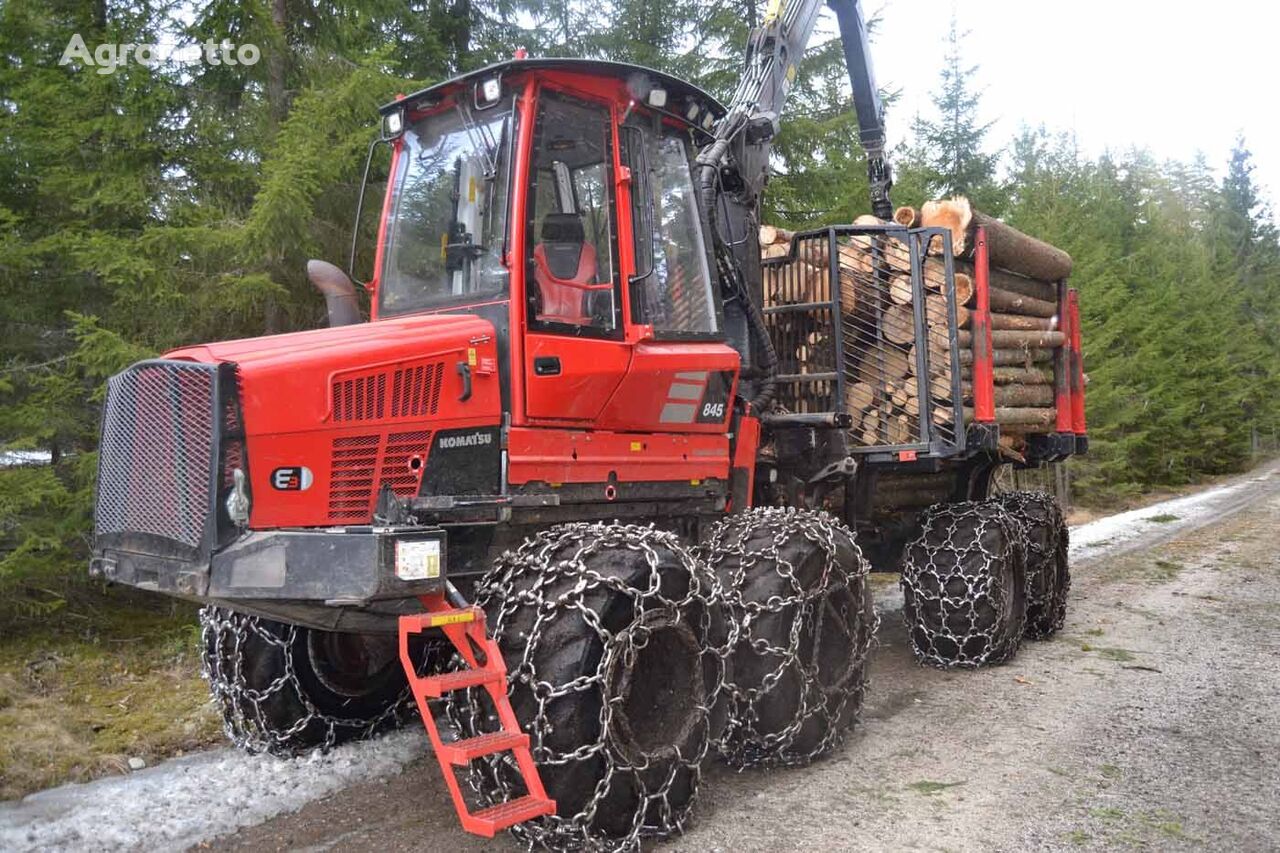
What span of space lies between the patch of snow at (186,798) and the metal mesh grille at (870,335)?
3791 millimetres

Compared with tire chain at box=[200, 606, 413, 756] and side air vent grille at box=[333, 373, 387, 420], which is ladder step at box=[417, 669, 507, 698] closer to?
side air vent grille at box=[333, 373, 387, 420]

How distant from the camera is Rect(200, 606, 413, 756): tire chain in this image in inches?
210

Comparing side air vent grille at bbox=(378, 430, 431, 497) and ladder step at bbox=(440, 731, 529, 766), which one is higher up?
side air vent grille at bbox=(378, 430, 431, 497)

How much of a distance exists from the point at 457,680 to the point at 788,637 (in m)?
2.07

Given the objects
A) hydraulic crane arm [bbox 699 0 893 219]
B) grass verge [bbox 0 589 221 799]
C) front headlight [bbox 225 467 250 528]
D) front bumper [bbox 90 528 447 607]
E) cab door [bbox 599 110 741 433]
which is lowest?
grass verge [bbox 0 589 221 799]

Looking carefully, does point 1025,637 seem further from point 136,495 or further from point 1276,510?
point 1276,510

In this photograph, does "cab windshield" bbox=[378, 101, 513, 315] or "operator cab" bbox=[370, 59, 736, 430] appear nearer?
"operator cab" bbox=[370, 59, 736, 430]

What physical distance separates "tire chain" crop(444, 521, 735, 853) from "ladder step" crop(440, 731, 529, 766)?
115 millimetres

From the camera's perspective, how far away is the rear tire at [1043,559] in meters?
8.40

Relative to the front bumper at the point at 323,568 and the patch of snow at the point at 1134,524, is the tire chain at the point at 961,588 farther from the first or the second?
the patch of snow at the point at 1134,524

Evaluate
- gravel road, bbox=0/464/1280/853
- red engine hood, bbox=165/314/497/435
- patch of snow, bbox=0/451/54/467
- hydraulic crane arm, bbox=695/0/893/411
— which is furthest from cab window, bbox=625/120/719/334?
patch of snow, bbox=0/451/54/467

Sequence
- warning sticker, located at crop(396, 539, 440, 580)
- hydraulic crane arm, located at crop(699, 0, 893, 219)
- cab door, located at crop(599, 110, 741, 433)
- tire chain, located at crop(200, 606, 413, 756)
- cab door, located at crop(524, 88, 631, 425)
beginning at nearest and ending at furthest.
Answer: warning sticker, located at crop(396, 539, 440, 580)
cab door, located at crop(524, 88, 631, 425)
cab door, located at crop(599, 110, 741, 433)
tire chain, located at crop(200, 606, 413, 756)
hydraulic crane arm, located at crop(699, 0, 893, 219)

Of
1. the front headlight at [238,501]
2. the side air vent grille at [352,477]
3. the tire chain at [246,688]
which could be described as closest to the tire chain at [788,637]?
the side air vent grille at [352,477]

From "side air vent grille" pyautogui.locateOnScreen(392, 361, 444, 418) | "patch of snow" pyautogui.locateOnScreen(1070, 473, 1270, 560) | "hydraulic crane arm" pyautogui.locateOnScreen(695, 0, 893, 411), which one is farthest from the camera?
"patch of snow" pyautogui.locateOnScreen(1070, 473, 1270, 560)
